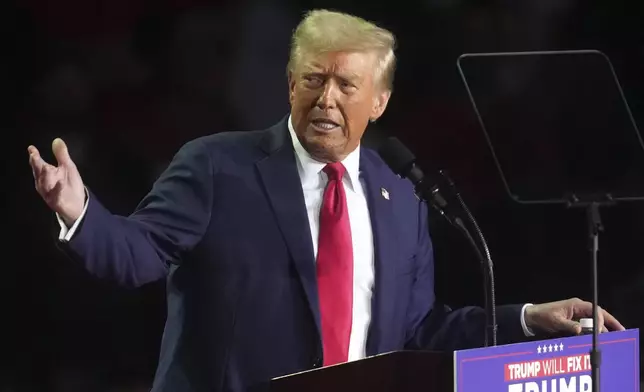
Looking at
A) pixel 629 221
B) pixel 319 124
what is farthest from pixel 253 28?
pixel 629 221

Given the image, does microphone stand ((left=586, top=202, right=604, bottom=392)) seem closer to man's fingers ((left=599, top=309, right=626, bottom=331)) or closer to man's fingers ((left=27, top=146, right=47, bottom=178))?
man's fingers ((left=599, top=309, right=626, bottom=331))

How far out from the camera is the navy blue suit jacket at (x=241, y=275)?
206 centimetres

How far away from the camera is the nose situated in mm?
2164

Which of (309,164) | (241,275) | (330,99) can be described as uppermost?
(330,99)

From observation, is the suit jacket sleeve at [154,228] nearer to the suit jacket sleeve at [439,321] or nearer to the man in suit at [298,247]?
the man in suit at [298,247]

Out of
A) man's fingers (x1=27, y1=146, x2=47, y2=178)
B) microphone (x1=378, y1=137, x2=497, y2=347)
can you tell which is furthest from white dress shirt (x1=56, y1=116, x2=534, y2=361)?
man's fingers (x1=27, y1=146, x2=47, y2=178)

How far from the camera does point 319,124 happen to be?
219 centimetres

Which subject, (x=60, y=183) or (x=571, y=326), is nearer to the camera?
(x=60, y=183)

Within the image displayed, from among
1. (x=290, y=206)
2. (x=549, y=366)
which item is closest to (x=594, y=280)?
(x=549, y=366)

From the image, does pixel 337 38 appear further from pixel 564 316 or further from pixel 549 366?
pixel 549 366

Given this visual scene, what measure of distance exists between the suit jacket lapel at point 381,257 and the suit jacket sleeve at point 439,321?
0.12m

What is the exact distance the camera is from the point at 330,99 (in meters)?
2.17

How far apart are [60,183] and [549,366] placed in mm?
816

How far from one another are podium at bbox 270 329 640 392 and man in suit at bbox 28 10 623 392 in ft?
0.58
